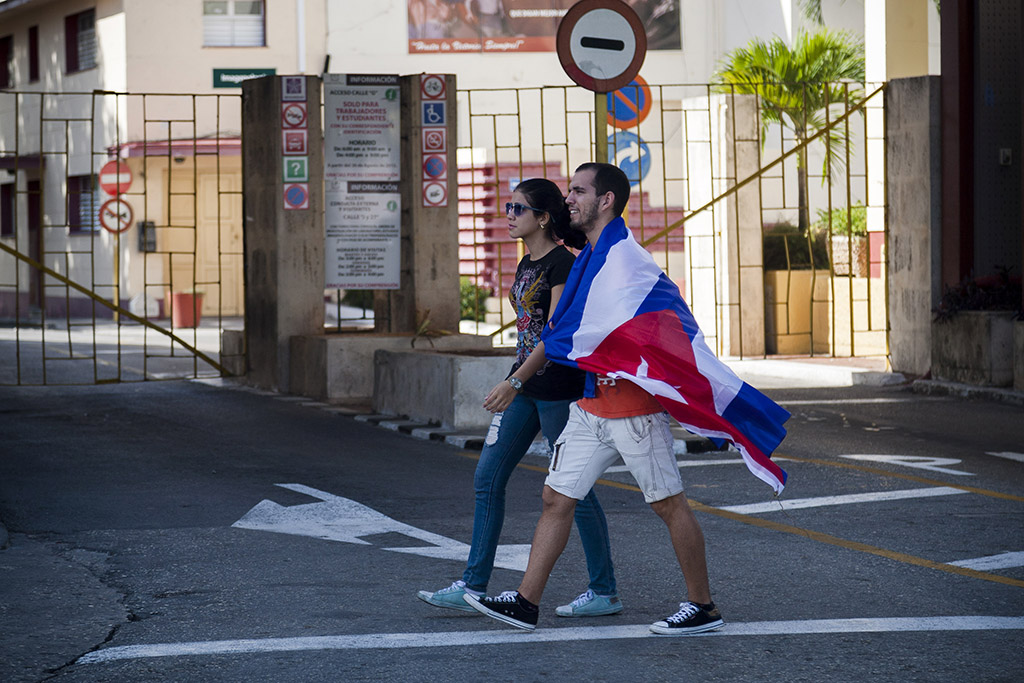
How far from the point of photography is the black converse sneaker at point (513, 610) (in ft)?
18.7

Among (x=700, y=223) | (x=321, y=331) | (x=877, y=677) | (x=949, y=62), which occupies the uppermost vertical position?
(x=949, y=62)

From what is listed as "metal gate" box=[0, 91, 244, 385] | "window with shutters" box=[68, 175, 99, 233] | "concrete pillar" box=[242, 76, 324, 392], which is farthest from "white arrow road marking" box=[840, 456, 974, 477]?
"window with shutters" box=[68, 175, 99, 233]

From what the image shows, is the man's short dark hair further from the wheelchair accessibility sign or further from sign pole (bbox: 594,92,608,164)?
the wheelchair accessibility sign

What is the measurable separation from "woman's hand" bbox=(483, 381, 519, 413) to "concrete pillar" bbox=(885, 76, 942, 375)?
10525 mm

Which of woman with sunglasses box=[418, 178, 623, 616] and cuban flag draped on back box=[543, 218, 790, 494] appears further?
woman with sunglasses box=[418, 178, 623, 616]

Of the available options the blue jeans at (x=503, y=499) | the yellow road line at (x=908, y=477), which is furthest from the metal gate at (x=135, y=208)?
the blue jeans at (x=503, y=499)

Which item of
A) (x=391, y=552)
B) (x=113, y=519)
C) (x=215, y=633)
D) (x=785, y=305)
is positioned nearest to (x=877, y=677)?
(x=215, y=633)

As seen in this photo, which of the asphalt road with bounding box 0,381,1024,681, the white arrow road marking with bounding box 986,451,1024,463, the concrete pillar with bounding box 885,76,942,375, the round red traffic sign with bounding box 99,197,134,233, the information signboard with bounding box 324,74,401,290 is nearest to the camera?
the asphalt road with bounding box 0,381,1024,681

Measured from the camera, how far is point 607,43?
11031mm

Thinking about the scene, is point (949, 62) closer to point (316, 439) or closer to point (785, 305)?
point (785, 305)

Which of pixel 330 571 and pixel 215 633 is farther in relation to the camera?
pixel 330 571

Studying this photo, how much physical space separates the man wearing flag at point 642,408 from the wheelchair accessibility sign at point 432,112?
994 centimetres

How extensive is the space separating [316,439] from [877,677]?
737 centimetres

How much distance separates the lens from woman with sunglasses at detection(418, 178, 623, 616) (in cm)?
600
